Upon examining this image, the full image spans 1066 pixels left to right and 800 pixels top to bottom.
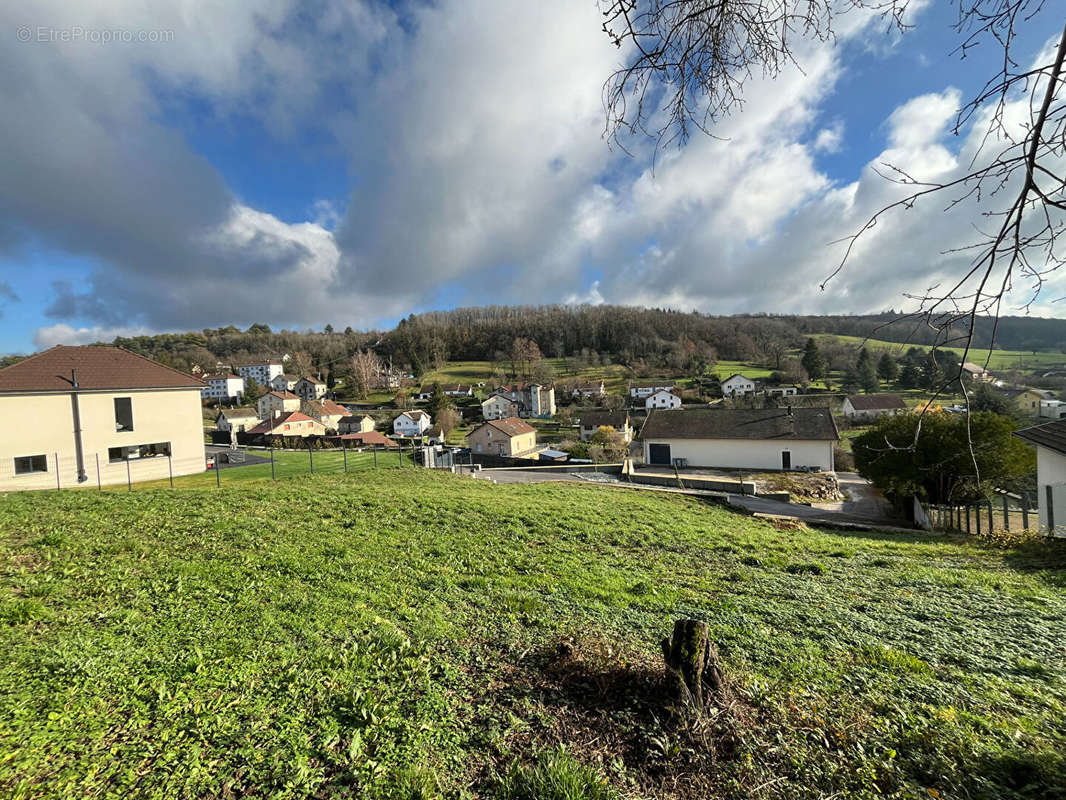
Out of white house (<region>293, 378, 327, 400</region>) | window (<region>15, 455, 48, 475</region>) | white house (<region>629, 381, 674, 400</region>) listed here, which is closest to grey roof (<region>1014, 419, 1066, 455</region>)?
window (<region>15, 455, 48, 475</region>)

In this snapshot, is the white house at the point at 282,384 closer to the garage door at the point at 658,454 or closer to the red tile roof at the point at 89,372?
the red tile roof at the point at 89,372

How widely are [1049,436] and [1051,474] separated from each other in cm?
109

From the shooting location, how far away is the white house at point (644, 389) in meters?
77.2

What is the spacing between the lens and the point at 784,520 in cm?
1412

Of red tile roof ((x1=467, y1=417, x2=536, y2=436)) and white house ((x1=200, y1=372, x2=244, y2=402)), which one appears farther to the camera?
white house ((x1=200, y1=372, x2=244, y2=402))

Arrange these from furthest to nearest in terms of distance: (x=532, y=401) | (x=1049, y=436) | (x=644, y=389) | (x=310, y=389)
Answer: (x=310, y=389) < (x=644, y=389) < (x=532, y=401) < (x=1049, y=436)

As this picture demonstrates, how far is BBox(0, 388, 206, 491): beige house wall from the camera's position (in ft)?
57.6

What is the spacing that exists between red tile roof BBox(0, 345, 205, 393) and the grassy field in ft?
52.7

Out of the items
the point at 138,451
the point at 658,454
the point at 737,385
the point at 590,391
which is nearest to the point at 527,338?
the point at 590,391

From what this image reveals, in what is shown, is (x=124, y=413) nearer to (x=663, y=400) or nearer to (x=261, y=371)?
(x=663, y=400)

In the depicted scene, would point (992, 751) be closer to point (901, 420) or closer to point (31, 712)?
point (31, 712)

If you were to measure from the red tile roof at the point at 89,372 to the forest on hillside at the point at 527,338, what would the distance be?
81056mm

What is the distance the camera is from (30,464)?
1805 centimetres

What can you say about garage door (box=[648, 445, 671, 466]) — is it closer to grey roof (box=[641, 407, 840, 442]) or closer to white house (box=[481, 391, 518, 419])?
grey roof (box=[641, 407, 840, 442])
